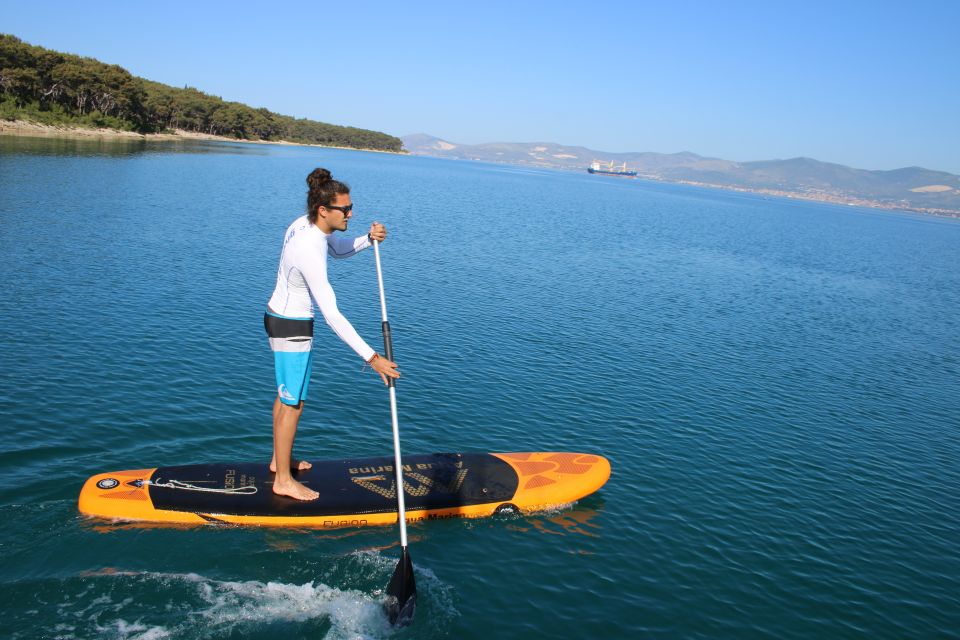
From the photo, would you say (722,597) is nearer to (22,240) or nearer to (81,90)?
(22,240)

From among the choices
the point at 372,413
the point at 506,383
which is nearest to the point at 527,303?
the point at 506,383

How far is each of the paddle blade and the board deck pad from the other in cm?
164

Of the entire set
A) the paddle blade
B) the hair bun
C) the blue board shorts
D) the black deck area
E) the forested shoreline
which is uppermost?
the forested shoreline

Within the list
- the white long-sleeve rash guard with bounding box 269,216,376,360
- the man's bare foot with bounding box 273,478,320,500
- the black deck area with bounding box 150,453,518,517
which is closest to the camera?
the white long-sleeve rash guard with bounding box 269,216,376,360

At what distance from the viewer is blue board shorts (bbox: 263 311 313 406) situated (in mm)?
7305

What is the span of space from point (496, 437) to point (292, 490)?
493 centimetres

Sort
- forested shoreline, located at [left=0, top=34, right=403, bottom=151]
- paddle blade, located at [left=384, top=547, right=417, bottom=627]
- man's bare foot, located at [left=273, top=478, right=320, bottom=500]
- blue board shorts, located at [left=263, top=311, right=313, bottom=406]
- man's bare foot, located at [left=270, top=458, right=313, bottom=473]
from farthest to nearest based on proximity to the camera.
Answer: forested shoreline, located at [left=0, top=34, right=403, bottom=151] → man's bare foot, located at [left=270, top=458, right=313, bottom=473] → man's bare foot, located at [left=273, top=478, right=320, bottom=500] → blue board shorts, located at [left=263, top=311, right=313, bottom=406] → paddle blade, located at [left=384, top=547, right=417, bottom=627]

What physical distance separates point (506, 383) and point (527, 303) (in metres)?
9.11

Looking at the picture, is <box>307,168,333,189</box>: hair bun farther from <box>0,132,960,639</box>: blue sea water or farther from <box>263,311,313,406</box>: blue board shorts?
<box>0,132,960,639</box>: blue sea water

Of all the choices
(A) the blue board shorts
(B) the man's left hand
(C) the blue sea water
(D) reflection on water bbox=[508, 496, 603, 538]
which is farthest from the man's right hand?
(D) reflection on water bbox=[508, 496, 603, 538]

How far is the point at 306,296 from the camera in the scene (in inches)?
287

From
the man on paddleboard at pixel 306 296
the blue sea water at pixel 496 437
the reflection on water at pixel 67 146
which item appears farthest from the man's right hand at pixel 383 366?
the reflection on water at pixel 67 146

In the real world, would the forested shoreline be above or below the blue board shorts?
above

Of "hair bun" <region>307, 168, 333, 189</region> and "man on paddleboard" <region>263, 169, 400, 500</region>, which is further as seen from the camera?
"hair bun" <region>307, 168, 333, 189</region>
